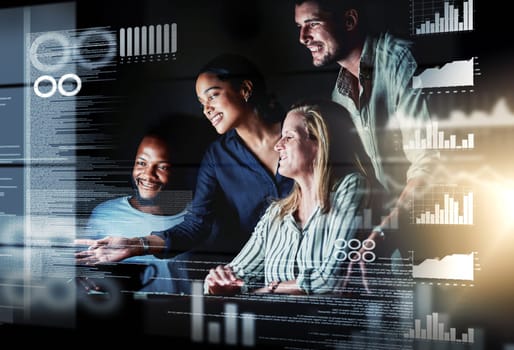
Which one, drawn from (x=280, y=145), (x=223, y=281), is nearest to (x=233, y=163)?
(x=280, y=145)

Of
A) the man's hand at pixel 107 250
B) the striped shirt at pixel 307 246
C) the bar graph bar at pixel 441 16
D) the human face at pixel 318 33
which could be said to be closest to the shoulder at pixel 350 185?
the striped shirt at pixel 307 246

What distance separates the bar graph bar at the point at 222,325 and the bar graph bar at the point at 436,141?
0.82 metres

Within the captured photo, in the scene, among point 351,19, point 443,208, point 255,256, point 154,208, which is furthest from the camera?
point 154,208

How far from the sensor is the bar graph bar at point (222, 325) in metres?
2.12

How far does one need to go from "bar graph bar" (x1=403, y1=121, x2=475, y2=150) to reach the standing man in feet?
0.04

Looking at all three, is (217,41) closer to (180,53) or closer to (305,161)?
(180,53)

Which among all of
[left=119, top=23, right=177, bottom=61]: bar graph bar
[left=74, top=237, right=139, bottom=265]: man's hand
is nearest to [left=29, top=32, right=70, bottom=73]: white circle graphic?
[left=119, top=23, right=177, bottom=61]: bar graph bar

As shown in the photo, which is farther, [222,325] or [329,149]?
[222,325]

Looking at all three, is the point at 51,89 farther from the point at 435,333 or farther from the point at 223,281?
the point at 435,333

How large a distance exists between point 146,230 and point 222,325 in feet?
1.47

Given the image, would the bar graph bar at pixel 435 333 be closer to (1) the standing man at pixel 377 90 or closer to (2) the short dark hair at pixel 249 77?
(1) the standing man at pixel 377 90

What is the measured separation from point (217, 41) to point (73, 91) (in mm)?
630

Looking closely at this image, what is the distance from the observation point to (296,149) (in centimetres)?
206

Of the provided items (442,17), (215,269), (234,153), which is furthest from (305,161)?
(442,17)
